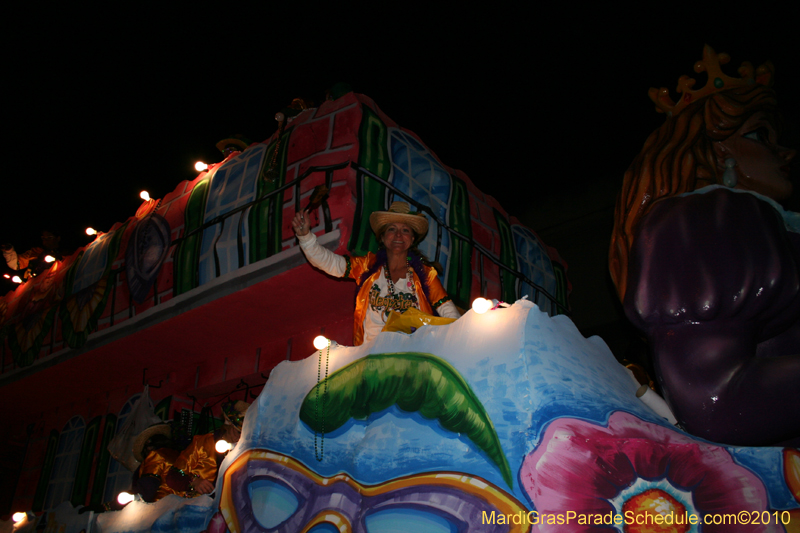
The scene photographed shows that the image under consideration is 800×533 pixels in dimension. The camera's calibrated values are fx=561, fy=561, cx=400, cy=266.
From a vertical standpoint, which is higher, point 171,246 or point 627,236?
point 171,246

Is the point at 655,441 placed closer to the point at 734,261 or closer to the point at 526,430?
the point at 526,430

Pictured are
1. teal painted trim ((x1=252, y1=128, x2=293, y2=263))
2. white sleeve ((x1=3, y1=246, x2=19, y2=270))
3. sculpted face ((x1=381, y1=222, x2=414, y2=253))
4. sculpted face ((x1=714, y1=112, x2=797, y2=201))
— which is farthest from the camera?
white sleeve ((x1=3, y1=246, x2=19, y2=270))

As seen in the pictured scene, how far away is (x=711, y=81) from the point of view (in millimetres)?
2178

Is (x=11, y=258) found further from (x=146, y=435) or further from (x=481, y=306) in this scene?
(x=481, y=306)

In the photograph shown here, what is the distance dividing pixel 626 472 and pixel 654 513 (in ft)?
0.37

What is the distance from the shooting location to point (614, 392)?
5.58 ft

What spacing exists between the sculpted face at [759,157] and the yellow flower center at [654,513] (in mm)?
1130

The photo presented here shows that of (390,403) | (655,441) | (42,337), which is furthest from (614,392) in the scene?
(42,337)

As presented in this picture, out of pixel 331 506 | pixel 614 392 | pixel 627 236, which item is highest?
pixel 627 236

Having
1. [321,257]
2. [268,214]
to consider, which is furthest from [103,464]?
[321,257]

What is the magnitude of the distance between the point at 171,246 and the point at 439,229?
95.8 inches

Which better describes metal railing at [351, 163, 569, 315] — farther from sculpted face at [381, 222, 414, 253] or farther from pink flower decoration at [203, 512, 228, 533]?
pink flower decoration at [203, 512, 228, 533]

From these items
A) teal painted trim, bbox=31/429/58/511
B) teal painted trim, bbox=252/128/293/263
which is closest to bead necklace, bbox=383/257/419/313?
teal painted trim, bbox=252/128/293/263

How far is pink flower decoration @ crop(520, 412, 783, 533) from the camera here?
1.41 meters
